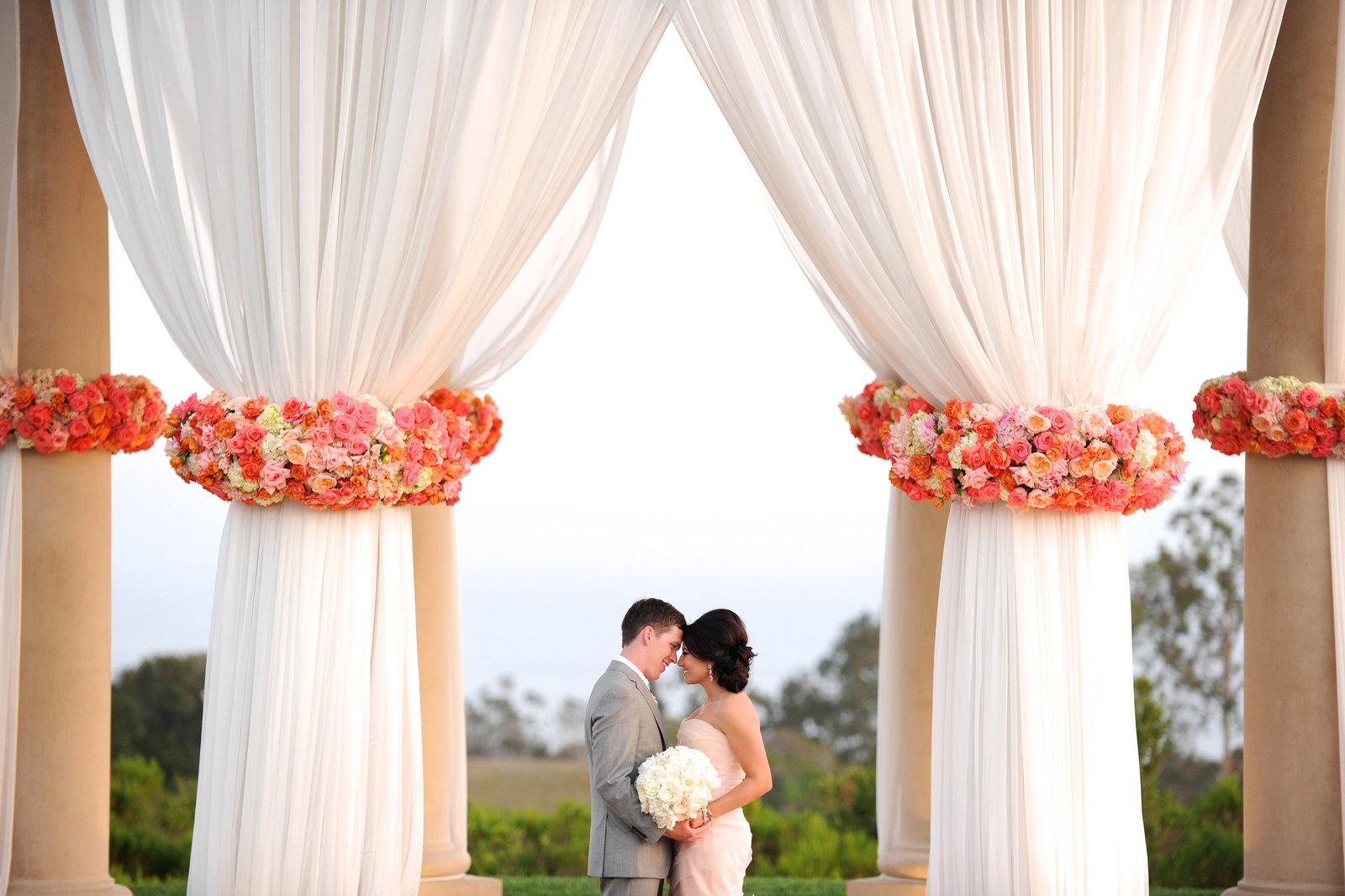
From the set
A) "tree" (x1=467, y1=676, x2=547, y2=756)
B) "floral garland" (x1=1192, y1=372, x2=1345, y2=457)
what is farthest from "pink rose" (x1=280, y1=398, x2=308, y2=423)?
"tree" (x1=467, y1=676, x2=547, y2=756)

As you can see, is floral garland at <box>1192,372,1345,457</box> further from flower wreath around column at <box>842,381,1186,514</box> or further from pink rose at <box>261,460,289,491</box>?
pink rose at <box>261,460,289,491</box>

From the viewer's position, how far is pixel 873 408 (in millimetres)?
5352

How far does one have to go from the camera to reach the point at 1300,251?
4.86 metres

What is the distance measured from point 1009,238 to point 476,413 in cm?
242

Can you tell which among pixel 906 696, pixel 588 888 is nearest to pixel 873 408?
pixel 906 696

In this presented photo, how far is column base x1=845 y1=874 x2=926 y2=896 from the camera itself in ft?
17.3

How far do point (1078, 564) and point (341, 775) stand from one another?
237 centimetres

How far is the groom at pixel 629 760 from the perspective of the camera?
385 cm

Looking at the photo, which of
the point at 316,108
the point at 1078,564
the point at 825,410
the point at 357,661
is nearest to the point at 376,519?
the point at 357,661

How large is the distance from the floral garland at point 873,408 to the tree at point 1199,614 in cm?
537

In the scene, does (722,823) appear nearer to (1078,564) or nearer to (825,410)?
(1078,564)

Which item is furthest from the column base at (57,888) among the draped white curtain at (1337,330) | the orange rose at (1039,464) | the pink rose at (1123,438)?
the draped white curtain at (1337,330)

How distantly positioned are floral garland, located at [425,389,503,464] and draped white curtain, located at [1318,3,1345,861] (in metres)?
3.29

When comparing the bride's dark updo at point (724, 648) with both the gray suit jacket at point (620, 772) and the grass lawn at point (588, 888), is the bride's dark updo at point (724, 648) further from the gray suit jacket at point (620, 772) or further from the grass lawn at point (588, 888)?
the grass lawn at point (588, 888)
